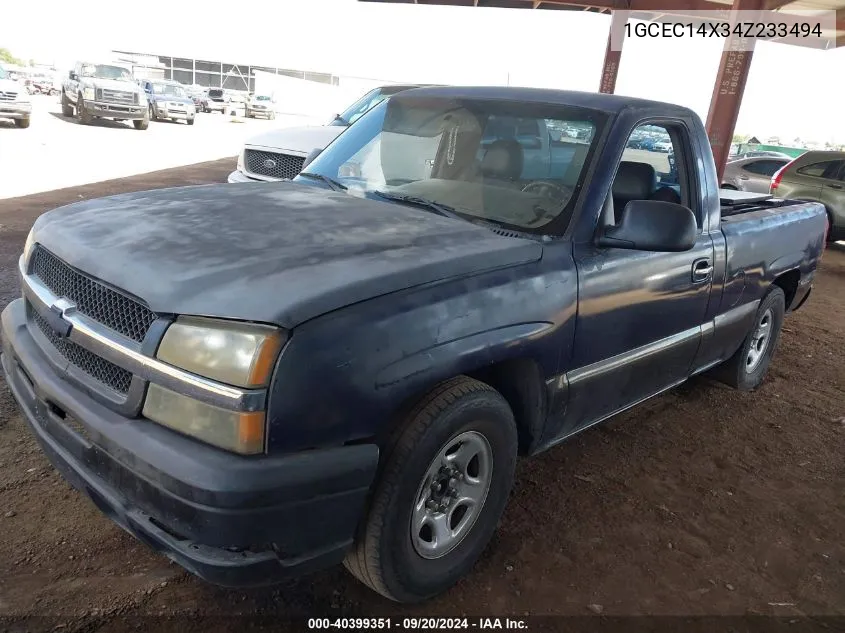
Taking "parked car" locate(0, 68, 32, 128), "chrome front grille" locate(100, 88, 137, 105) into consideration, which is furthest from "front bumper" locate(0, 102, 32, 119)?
"chrome front grille" locate(100, 88, 137, 105)

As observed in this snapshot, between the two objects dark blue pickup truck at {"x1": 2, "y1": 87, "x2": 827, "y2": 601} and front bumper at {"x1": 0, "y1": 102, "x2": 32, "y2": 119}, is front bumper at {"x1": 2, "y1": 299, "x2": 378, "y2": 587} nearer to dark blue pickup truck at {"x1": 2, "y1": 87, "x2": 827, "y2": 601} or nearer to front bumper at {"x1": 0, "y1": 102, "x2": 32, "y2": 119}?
dark blue pickup truck at {"x1": 2, "y1": 87, "x2": 827, "y2": 601}

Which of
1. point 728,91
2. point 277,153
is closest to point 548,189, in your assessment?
point 277,153

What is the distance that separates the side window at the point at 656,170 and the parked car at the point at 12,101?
57.9 feet

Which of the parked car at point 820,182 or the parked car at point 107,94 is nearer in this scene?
the parked car at point 820,182

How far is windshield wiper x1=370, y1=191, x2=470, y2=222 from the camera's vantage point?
2.81 metres

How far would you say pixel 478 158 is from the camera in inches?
120

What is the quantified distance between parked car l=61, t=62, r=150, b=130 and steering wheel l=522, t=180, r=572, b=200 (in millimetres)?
20526

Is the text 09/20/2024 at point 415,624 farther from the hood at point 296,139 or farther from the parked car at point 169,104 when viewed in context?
the parked car at point 169,104

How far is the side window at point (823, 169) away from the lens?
11.1 metres

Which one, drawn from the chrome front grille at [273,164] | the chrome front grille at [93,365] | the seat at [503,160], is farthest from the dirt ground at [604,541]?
the chrome front grille at [273,164]

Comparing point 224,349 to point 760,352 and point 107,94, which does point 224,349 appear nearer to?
point 760,352

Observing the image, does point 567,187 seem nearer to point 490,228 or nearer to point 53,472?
point 490,228

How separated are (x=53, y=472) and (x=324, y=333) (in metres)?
1.85

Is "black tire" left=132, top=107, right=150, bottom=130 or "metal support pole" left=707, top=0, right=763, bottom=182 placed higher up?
"metal support pole" left=707, top=0, right=763, bottom=182
